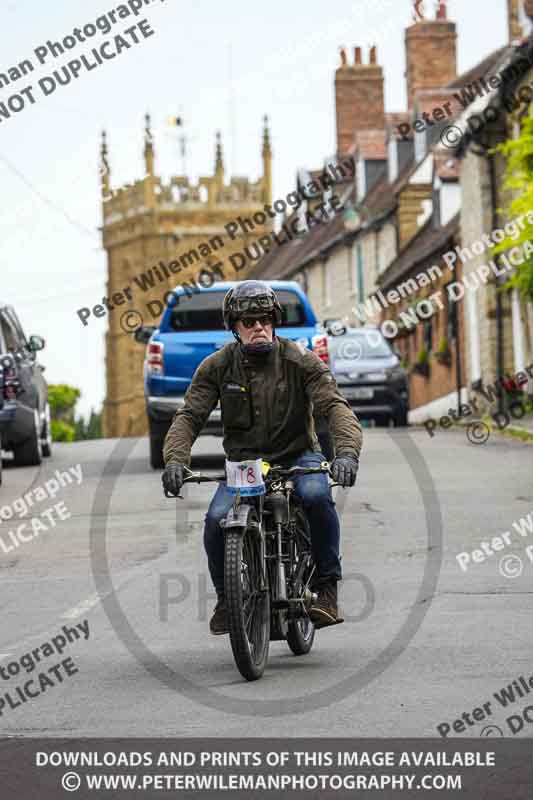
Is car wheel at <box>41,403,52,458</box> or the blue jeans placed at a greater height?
the blue jeans

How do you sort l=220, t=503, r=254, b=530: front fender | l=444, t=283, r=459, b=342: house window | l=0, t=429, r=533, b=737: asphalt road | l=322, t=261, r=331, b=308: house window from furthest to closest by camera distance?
l=322, t=261, r=331, b=308: house window < l=444, t=283, r=459, b=342: house window < l=220, t=503, r=254, b=530: front fender < l=0, t=429, r=533, b=737: asphalt road

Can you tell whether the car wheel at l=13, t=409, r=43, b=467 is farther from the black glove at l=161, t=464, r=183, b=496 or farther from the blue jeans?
the black glove at l=161, t=464, r=183, b=496

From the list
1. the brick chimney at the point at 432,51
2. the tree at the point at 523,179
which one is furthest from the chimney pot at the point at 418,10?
the tree at the point at 523,179

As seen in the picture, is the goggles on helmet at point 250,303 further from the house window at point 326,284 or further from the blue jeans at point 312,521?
the house window at point 326,284

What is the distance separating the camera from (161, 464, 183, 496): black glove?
7875 mm

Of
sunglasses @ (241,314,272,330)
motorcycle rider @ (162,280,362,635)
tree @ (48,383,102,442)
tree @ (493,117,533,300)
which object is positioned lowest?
tree @ (48,383,102,442)

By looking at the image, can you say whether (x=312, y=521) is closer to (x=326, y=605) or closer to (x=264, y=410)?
(x=326, y=605)

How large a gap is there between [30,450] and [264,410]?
16.7m

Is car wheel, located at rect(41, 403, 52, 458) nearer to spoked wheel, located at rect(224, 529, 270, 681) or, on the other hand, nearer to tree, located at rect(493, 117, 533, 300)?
tree, located at rect(493, 117, 533, 300)

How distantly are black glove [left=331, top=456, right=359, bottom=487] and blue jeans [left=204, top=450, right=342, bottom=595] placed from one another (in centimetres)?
28

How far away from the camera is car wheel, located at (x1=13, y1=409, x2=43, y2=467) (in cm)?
2436

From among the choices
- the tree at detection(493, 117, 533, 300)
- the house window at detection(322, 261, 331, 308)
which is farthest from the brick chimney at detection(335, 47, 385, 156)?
the tree at detection(493, 117, 533, 300)

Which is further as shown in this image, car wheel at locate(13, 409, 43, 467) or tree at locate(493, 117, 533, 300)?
tree at locate(493, 117, 533, 300)

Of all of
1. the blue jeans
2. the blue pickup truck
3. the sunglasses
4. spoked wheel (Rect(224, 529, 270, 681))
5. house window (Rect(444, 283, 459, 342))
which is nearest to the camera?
spoked wheel (Rect(224, 529, 270, 681))
